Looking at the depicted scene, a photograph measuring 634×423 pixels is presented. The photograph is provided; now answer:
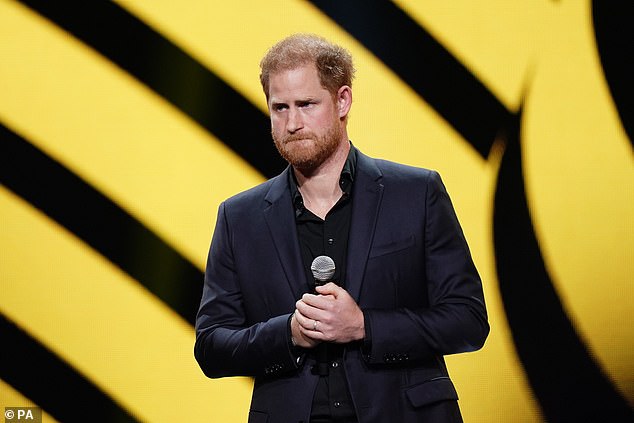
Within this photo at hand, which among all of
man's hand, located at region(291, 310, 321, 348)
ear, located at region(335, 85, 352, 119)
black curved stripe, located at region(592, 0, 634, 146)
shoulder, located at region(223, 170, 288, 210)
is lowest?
man's hand, located at region(291, 310, 321, 348)

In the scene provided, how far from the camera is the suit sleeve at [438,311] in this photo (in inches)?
79.7

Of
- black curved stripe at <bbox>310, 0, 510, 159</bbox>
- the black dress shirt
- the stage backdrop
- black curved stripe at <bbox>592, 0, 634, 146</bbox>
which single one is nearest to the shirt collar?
the black dress shirt

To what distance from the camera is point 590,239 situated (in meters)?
3.32

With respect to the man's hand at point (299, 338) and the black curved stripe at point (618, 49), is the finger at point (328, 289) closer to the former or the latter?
the man's hand at point (299, 338)

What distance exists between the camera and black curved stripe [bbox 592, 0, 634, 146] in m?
3.32

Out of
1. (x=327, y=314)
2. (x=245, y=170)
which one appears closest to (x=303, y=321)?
(x=327, y=314)

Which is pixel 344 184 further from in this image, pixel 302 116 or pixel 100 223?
pixel 100 223

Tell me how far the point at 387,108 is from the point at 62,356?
1521 mm

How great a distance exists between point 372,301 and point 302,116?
0.47m

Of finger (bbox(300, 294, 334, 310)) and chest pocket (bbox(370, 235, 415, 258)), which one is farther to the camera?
chest pocket (bbox(370, 235, 415, 258))

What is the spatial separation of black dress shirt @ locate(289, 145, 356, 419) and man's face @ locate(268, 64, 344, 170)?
0.11 meters

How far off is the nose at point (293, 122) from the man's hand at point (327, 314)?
0.42 metres

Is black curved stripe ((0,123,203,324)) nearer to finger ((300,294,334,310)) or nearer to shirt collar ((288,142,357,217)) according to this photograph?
shirt collar ((288,142,357,217))

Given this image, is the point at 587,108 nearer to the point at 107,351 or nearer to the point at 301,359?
the point at 301,359
